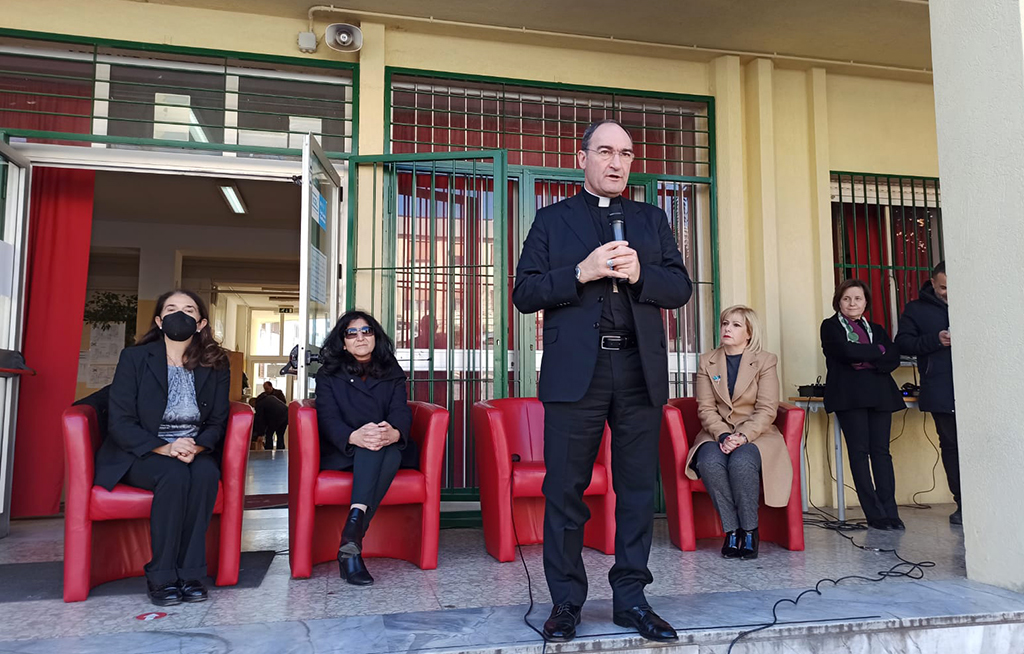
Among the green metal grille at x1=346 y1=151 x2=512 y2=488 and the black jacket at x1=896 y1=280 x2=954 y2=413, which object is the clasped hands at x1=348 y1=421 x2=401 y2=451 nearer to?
the green metal grille at x1=346 y1=151 x2=512 y2=488

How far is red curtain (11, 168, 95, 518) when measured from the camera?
4.59 meters

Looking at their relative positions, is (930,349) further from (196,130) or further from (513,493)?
(196,130)

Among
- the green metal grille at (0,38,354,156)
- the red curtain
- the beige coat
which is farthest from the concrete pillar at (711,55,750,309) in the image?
the red curtain

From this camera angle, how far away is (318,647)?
7.07 ft

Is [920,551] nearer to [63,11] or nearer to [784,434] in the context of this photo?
[784,434]

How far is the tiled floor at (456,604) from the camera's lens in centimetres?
223

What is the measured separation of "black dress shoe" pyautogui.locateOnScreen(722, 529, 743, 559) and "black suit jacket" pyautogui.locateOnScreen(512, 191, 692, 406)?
163 cm

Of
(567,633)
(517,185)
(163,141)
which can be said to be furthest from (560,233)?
(163,141)

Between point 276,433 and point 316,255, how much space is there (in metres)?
7.54

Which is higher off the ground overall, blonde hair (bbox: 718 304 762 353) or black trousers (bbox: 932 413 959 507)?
blonde hair (bbox: 718 304 762 353)

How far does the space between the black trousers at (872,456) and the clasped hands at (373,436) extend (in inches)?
96.7

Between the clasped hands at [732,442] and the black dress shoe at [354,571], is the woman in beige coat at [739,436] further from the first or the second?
the black dress shoe at [354,571]

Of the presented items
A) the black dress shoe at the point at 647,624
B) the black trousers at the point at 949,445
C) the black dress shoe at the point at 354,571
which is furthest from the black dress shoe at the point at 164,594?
the black trousers at the point at 949,445

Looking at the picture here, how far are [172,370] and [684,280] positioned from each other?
2.09 metres
